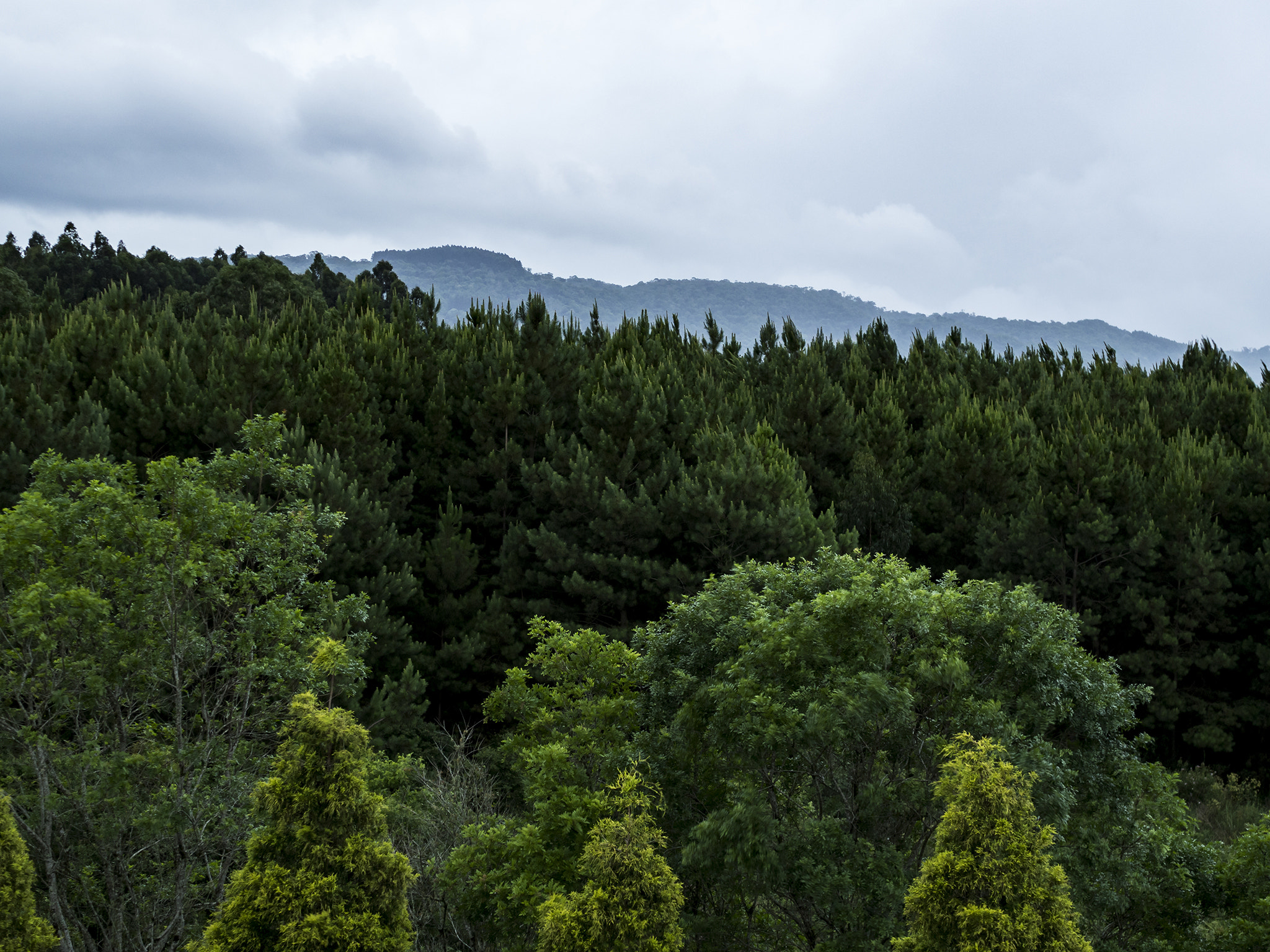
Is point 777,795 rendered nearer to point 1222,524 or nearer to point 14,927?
point 14,927

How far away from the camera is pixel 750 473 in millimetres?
23672

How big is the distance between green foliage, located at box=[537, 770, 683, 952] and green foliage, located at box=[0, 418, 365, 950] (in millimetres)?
5376

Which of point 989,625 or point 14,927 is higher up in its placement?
point 989,625

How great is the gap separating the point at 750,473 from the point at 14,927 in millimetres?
18117

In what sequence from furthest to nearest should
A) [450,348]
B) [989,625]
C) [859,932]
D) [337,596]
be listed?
[450,348] → [337,596] → [989,625] → [859,932]

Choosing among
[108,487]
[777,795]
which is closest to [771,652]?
[777,795]

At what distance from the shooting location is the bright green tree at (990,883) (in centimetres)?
822

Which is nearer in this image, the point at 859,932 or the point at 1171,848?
the point at 859,932

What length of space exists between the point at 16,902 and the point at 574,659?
8.66 meters

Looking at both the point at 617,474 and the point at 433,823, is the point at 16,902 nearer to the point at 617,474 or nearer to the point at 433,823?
the point at 433,823

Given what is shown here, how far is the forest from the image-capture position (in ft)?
35.8

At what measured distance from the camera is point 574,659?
52.1 ft

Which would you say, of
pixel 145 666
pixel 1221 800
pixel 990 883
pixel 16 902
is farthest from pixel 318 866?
pixel 1221 800

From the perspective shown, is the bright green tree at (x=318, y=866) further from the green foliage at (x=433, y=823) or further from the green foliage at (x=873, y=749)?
the green foliage at (x=433, y=823)
